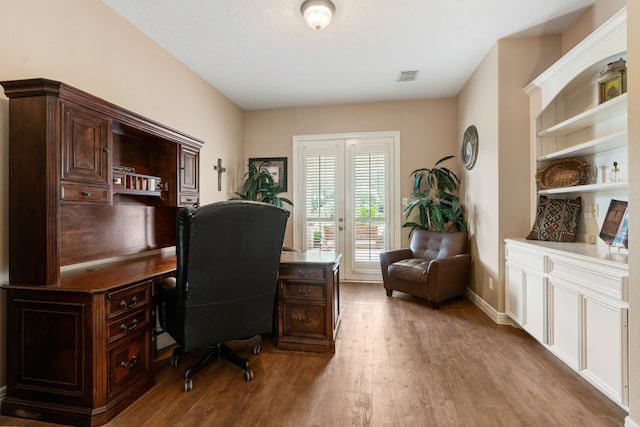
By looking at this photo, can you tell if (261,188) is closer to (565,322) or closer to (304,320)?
(304,320)

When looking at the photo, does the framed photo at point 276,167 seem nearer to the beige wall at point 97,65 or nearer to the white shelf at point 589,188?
the beige wall at point 97,65

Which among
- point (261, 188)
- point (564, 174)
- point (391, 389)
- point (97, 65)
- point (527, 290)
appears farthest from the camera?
point (261, 188)

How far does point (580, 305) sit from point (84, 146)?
3.31m

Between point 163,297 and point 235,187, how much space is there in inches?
119

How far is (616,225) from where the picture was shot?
2.19m

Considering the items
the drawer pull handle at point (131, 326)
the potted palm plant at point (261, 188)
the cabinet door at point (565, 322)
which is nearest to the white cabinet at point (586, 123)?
the cabinet door at point (565, 322)

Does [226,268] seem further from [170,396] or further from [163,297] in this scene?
[170,396]

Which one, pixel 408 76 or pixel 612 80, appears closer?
pixel 612 80

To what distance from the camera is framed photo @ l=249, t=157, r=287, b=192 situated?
5000mm

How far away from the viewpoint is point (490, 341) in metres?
2.65

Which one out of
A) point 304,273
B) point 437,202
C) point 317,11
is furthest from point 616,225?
point 317,11

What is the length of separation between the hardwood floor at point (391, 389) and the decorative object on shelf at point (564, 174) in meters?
1.43

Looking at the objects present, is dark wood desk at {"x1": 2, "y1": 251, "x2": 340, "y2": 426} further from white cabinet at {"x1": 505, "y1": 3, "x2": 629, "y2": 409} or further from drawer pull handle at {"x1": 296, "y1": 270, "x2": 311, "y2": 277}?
white cabinet at {"x1": 505, "y1": 3, "x2": 629, "y2": 409}

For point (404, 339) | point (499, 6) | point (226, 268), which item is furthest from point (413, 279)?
point (499, 6)
